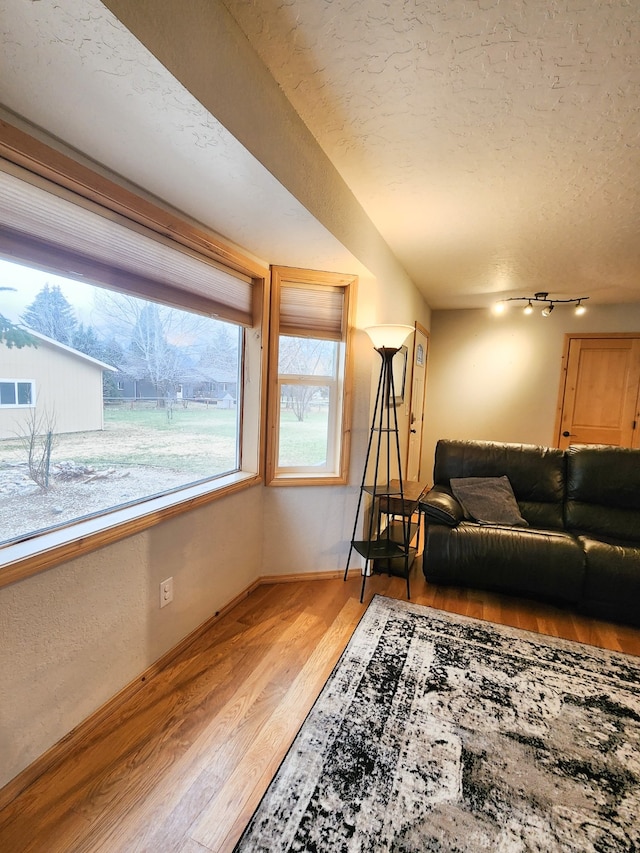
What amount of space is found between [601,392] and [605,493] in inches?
84.7

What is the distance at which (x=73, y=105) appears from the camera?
107 centimetres

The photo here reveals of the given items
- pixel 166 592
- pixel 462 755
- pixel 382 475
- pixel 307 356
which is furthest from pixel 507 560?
pixel 166 592

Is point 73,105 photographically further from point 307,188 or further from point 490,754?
point 490,754

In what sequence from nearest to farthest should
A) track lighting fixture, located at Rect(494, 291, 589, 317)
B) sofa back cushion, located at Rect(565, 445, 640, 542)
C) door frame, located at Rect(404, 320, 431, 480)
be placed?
sofa back cushion, located at Rect(565, 445, 640, 542) → door frame, located at Rect(404, 320, 431, 480) → track lighting fixture, located at Rect(494, 291, 589, 317)

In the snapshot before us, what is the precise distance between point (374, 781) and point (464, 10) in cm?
235

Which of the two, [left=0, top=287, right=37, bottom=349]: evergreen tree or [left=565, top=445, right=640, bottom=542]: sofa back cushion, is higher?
[left=0, top=287, right=37, bottom=349]: evergreen tree

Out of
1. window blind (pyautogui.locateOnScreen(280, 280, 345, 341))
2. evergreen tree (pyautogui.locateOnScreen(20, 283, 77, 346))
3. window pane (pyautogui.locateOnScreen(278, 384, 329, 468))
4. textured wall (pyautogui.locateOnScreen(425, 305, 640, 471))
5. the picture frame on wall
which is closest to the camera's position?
evergreen tree (pyautogui.locateOnScreen(20, 283, 77, 346))

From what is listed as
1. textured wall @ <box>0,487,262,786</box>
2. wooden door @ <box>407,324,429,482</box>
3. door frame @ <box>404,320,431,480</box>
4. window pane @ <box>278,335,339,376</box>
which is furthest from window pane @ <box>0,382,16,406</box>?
wooden door @ <box>407,324,429,482</box>

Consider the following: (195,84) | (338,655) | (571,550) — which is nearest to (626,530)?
(571,550)

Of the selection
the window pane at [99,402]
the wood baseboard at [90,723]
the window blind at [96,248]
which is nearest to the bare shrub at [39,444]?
the window pane at [99,402]

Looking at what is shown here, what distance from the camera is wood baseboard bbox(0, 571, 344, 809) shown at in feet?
4.09

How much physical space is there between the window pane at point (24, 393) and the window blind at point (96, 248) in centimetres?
40

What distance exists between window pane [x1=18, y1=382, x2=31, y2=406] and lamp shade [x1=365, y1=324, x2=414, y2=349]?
1.78 metres

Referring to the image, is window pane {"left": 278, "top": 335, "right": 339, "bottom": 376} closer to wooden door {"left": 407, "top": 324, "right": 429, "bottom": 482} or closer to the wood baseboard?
the wood baseboard
